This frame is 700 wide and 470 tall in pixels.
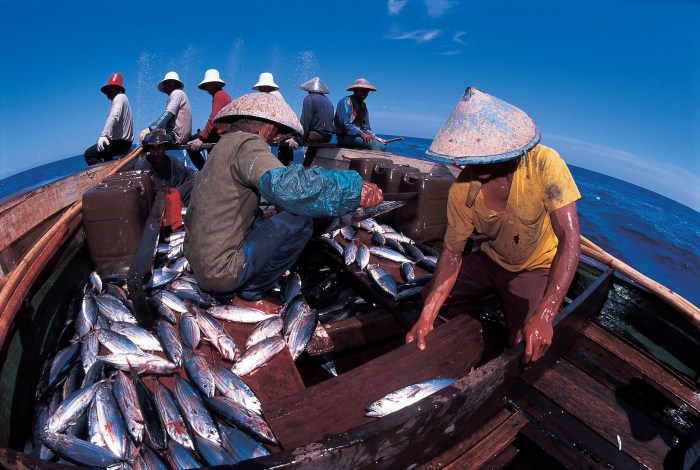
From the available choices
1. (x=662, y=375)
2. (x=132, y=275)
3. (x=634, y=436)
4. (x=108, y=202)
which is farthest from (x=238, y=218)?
(x=662, y=375)

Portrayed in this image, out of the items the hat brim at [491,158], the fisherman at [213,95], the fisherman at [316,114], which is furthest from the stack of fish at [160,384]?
the fisherman at [316,114]

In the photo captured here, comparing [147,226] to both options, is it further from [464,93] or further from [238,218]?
[464,93]

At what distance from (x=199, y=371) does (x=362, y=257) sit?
2509 millimetres

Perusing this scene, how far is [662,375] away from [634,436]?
1.12 metres

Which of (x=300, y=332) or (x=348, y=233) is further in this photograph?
(x=348, y=233)

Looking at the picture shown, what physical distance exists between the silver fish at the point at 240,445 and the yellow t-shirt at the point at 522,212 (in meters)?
2.40

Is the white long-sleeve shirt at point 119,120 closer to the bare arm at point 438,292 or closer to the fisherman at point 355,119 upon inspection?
the fisherman at point 355,119

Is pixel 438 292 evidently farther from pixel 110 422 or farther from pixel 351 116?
pixel 351 116

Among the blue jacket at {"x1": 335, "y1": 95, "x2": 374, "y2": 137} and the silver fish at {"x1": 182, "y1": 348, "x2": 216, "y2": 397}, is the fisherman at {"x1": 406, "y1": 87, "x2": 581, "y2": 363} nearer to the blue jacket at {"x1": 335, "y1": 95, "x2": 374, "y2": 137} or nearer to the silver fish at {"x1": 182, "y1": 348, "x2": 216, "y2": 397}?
the silver fish at {"x1": 182, "y1": 348, "x2": 216, "y2": 397}

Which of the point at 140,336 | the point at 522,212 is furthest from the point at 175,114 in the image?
the point at 522,212

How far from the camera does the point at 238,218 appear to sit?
3.51m

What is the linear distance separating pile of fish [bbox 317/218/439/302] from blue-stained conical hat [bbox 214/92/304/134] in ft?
6.54

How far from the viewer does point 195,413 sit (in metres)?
2.61

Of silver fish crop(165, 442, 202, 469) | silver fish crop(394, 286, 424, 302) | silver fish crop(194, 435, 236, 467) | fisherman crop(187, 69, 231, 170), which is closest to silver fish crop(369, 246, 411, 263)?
silver fish crop(394, 286, 424, 302)
